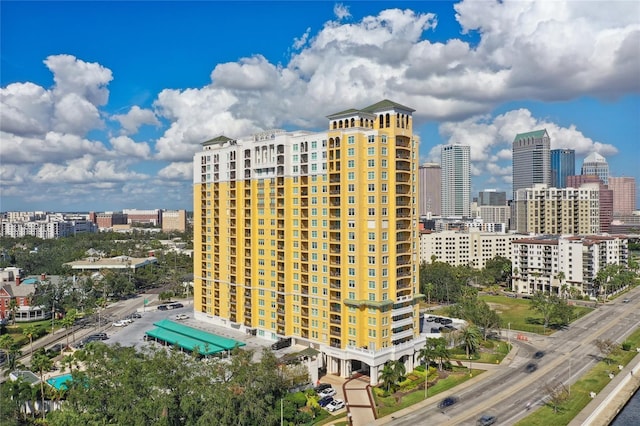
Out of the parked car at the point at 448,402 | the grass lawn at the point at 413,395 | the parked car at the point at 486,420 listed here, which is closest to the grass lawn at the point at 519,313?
the grass lawn at the point at 413,395

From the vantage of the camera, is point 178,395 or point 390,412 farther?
point 390,412

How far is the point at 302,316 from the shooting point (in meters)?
81.6

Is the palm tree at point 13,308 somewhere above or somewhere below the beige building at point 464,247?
below

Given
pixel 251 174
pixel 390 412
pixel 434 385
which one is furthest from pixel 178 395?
pixel 251 174

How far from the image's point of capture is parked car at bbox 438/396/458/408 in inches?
2553

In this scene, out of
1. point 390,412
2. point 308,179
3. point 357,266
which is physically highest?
point 308,179

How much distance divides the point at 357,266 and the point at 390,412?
20355 mm

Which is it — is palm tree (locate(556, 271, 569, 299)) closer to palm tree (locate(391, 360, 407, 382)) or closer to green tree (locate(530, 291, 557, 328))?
green tree (locate(530, 291, 557, 328))

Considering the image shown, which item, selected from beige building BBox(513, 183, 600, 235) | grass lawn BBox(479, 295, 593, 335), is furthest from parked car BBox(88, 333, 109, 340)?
beige building BBox(513, 183, 600, 235)

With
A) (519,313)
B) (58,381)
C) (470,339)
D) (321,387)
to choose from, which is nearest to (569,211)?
(519,313)

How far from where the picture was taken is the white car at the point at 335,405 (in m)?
64.0

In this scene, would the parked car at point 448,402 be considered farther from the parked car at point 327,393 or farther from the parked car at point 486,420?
the parked car at point 327,393

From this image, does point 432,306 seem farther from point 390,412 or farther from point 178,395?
point 178,395

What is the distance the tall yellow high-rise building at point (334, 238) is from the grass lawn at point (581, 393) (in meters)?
20.3
